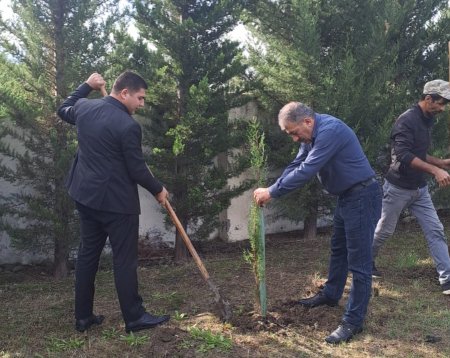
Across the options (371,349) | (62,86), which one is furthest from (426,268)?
(62,86)

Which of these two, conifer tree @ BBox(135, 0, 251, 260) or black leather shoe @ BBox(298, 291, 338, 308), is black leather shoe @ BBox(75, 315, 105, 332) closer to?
black leather shoe @ BBox(298, 291, 338, 308)

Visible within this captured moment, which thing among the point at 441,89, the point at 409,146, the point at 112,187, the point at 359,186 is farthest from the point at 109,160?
the point at 441,89

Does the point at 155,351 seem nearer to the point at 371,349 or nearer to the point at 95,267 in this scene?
the point at 95,267

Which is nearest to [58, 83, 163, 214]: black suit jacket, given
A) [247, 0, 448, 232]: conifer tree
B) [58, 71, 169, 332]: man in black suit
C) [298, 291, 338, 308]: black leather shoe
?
[58, 71, 169, 332]: man in black suit

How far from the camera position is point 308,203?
292 inches

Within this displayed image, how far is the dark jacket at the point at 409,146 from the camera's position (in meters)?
5.01

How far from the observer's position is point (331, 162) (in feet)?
13.0

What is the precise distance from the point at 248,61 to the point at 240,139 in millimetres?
A: 1469

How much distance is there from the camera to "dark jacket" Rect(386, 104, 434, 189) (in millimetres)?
5008

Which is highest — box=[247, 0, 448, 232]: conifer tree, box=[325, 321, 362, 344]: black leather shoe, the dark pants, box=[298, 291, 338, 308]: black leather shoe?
box=[247, 0, 448, 232]: conifer tree

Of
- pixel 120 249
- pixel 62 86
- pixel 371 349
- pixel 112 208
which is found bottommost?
pixel 371 349

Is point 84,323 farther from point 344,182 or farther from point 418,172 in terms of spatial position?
point 418,172

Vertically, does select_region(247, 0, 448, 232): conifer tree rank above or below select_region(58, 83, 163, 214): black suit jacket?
above

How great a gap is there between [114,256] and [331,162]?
1904mm
